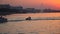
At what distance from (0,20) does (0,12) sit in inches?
924

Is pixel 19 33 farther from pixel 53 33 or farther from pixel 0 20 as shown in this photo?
pixel 0 20

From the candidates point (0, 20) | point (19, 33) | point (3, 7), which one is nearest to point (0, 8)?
point (3, 7)

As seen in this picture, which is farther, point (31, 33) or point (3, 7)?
point (3, 7)

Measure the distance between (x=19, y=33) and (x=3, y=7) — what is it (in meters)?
39.1

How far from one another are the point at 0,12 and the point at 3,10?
193cm

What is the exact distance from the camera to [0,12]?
55906mm

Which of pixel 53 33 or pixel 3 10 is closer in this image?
pixel 53 33

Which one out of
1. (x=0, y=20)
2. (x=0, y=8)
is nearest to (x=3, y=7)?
(x=0, y=8)

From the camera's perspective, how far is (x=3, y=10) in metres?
54.3

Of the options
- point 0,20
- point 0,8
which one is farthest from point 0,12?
point 0,20

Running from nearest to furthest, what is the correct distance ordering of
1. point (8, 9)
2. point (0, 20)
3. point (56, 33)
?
1. point (56, 33)
2. point (0, 20)
3. point (8, 9)

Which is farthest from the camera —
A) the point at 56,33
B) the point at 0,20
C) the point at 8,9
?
the point at 8,9

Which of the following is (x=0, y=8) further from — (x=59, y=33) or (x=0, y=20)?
(x=59, y=33)

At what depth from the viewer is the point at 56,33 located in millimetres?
16562
